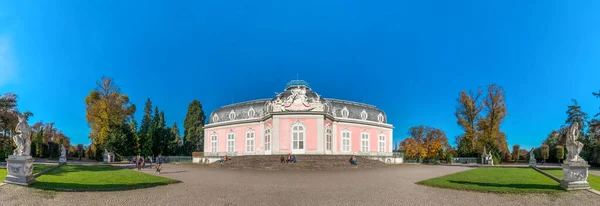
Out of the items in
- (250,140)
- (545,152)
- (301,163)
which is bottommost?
(545,152)

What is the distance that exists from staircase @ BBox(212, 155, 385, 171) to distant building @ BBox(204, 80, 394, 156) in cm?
315

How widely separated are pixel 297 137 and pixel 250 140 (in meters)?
7.51

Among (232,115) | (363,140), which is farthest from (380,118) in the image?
(232,115)

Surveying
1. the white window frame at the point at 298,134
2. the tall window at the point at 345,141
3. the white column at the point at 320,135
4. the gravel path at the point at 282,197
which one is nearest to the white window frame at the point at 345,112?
the tall window at the point at 345,141

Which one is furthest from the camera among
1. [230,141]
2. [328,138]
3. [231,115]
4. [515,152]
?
[515,152]

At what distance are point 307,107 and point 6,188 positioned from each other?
24255 mm

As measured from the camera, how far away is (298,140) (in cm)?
3241

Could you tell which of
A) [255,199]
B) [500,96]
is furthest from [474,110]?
[255,199]

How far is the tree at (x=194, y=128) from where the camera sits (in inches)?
2030

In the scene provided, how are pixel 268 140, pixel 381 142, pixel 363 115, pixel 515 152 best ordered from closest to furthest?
pixel 268 140, pixel 363 115, pixel 381 142, pixel 515 152

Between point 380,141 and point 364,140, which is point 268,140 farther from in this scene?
point 380,141

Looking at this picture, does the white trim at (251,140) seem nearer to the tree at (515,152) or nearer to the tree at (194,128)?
the tree at (194,128)

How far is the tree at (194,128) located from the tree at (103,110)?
11.2 metres

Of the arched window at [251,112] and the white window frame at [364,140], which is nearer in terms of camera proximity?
the arched window at [251,112]
